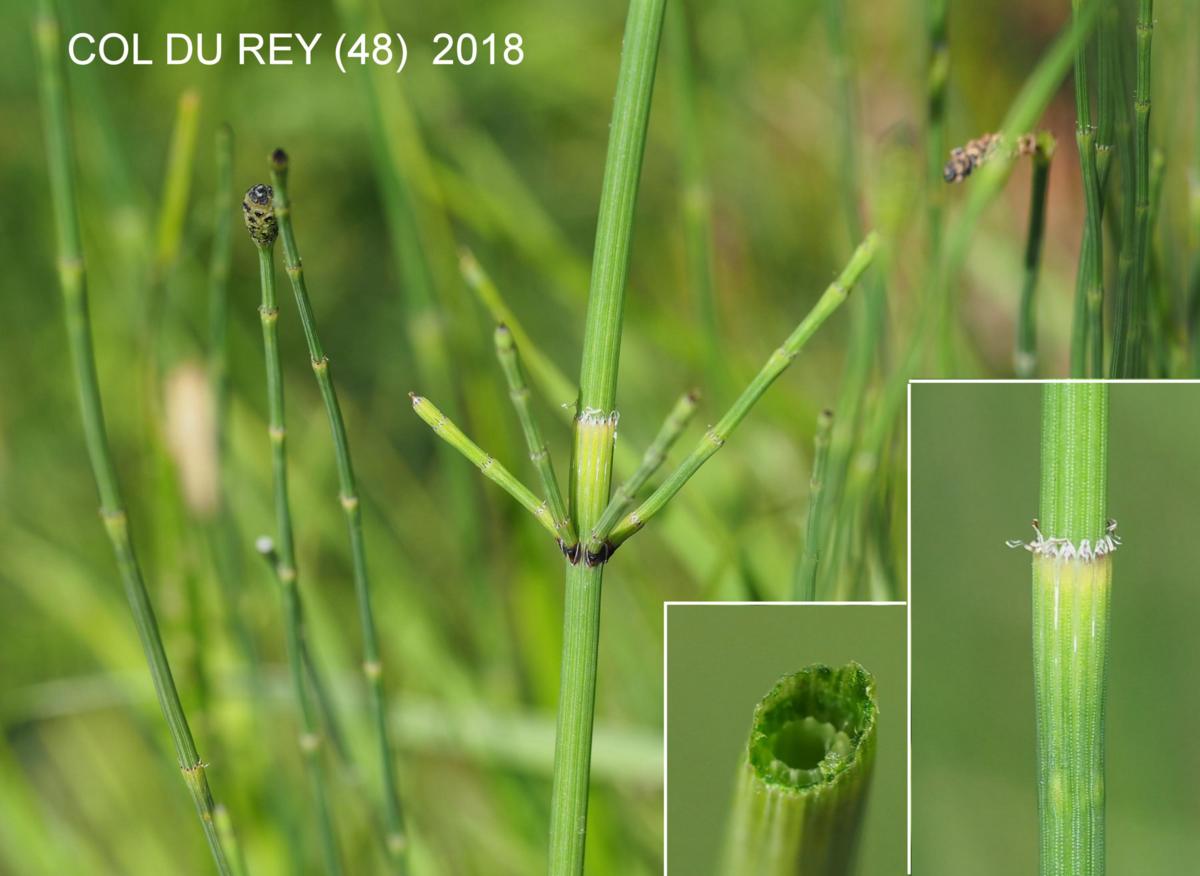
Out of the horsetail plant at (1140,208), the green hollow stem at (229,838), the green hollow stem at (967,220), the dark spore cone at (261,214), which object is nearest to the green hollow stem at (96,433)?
the green hollow stem at (229,838)

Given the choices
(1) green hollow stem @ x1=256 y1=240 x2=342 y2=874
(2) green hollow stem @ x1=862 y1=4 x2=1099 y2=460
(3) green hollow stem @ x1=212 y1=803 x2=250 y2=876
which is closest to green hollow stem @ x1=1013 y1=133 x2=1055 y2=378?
(2) green hollow stem @ x1=862 y1=4 x2=1099 y2=460

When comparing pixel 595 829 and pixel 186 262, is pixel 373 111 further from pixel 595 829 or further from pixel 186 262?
pixel 595 829

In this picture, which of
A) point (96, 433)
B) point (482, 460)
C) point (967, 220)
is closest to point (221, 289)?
point (96, 433)

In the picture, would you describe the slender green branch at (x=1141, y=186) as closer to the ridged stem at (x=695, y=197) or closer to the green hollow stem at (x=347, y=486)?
the ridged stem at (x=695, y=197)

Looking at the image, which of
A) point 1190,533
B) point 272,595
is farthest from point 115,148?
point 1190,533

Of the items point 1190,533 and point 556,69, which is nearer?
point 1190,533

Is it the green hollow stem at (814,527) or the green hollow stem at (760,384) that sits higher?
the green hollow stem at (760,384)
